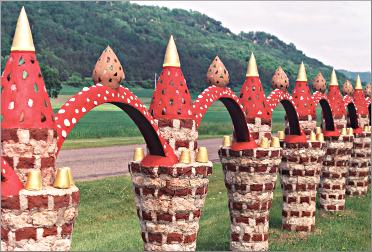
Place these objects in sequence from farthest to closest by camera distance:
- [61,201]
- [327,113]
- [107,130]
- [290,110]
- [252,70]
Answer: [107,130]
[327,113]
[290,110]
[252,70]
[61,201]

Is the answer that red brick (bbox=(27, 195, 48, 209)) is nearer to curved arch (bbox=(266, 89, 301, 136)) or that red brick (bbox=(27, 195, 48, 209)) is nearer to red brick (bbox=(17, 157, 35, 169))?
red brick (bbox=(17, 157, 35, 169))

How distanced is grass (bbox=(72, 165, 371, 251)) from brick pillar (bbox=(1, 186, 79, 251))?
9499 mm

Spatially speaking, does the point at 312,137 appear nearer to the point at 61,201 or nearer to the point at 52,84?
the point at 61,201

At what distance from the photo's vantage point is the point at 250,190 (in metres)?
14.2

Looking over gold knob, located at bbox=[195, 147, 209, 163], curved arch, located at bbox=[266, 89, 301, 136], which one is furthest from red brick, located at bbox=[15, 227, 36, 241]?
curved arch, located at bbox=[266, 89, 301, 136]

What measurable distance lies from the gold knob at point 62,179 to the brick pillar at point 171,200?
11.4 feet

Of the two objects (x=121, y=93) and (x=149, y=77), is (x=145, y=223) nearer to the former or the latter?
(x=121, y=93)

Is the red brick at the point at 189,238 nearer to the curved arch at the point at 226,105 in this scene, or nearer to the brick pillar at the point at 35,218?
the curved arch at the point at 226,105

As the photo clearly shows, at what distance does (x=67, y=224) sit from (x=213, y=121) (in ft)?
168

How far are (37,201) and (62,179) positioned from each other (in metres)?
0.44

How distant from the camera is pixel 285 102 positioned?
57.7 feet

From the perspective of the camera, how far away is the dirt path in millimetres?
27531

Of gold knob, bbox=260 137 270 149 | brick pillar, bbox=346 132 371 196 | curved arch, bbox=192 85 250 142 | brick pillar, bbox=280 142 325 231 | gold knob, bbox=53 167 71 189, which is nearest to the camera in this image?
gold knob, bbox=53 167 71 189

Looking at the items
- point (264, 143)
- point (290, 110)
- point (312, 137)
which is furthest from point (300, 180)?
point (264, 143)
